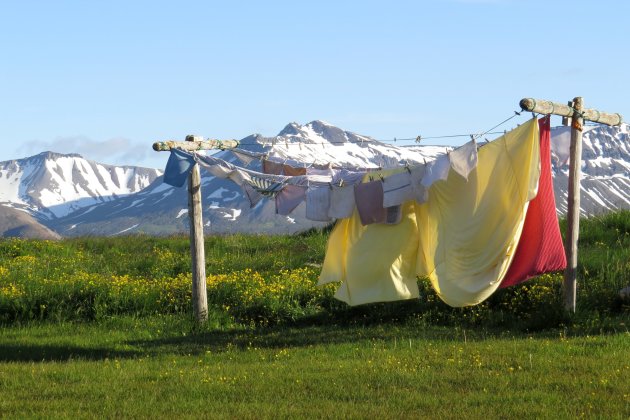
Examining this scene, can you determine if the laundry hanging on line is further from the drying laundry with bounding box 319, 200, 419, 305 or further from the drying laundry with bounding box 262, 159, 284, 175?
the drying laundry with bounding box 319, 200, 419, 305

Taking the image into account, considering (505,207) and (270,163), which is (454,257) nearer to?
(505,207)

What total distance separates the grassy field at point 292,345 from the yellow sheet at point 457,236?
1.05 meters

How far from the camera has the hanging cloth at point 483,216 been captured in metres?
14.6

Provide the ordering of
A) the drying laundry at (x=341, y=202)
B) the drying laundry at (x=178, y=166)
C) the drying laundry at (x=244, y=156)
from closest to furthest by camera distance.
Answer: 1. the drying laundry at (x=341, y=202)
2. the drying laundry at (x=178, y=166)
3. the drying laundry at (x=244, y=156)

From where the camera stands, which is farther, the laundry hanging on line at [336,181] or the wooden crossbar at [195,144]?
the wooden crossbar at [195,144]

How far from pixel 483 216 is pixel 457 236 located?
0.53m

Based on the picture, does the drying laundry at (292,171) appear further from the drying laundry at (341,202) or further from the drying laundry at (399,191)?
the drying laundry at (399,191)

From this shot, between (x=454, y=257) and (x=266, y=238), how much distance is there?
16598 millimetres

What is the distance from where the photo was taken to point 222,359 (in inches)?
636

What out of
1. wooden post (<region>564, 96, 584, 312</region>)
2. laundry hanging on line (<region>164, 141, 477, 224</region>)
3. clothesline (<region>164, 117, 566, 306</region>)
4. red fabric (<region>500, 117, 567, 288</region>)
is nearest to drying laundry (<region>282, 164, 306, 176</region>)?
laundry hanging on line (<region>164, 141, 477, 224</region>)

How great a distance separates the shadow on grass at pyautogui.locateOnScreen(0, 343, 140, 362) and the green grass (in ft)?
0.11

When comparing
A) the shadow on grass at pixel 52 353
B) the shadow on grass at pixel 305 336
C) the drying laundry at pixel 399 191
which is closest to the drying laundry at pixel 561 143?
the drying laundry at pixel 399 191

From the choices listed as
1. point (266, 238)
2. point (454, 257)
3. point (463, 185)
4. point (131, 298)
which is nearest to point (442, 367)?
point (454, 257)

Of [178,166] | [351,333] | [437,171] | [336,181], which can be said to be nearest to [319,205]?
[336,181]
